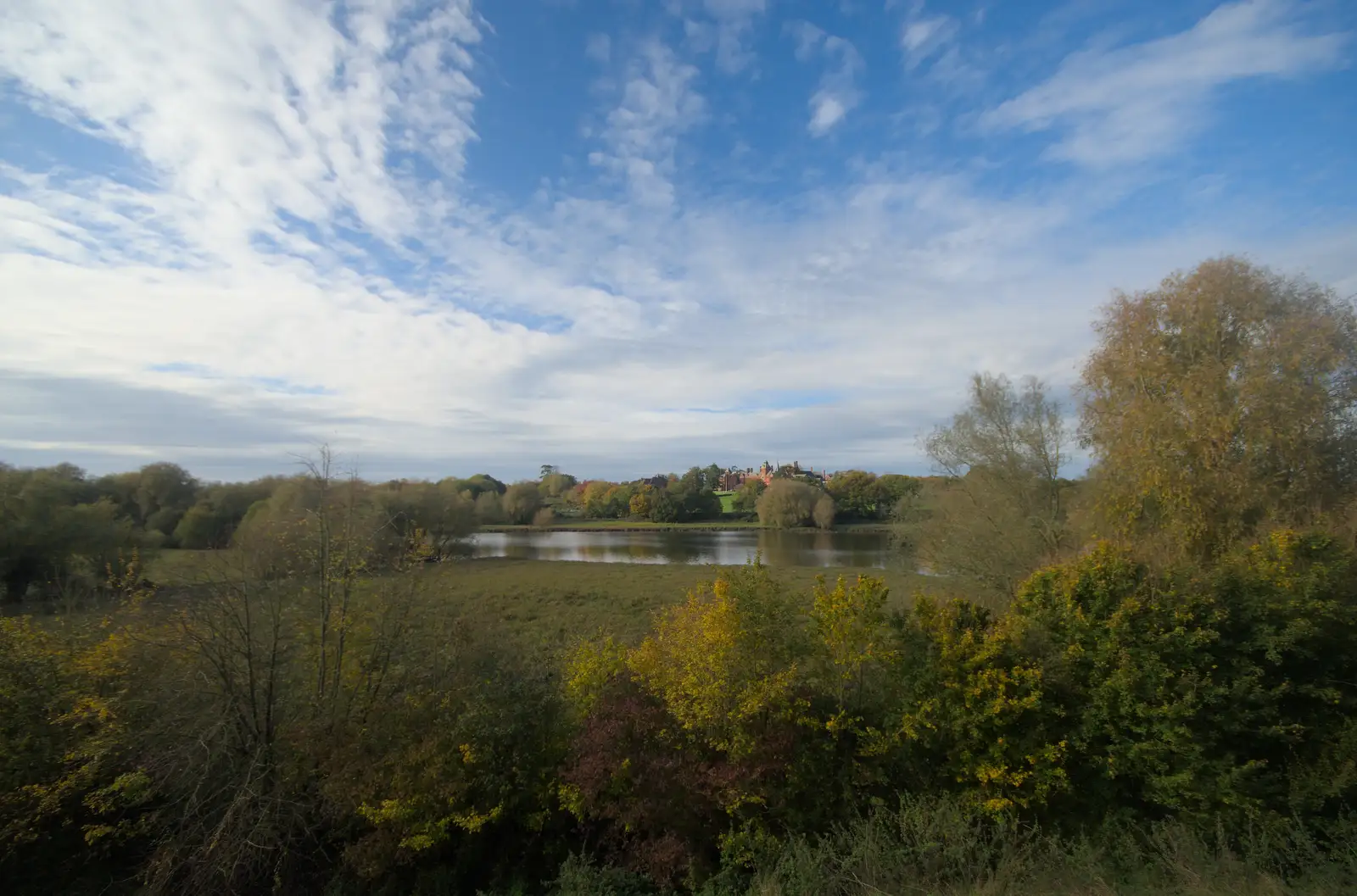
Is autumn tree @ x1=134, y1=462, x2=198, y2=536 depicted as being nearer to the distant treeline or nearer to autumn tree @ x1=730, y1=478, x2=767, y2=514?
the distant treeline

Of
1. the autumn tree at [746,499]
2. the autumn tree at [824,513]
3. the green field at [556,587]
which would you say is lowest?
the green field at [556,587]

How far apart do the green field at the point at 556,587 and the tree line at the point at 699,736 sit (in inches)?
33.9

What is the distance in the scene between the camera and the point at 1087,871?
5742 mm

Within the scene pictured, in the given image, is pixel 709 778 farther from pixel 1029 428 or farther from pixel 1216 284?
pixel 1029 428

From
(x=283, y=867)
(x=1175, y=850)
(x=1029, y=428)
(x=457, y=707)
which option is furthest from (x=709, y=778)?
(x=1029, y=428)

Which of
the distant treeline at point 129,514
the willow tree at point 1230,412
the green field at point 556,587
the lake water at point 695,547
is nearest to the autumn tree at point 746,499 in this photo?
the lake water at point 695,547

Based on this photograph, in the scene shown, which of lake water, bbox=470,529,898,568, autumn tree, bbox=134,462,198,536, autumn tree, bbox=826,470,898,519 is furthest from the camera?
autumn tree, bbox=826,470,898,519

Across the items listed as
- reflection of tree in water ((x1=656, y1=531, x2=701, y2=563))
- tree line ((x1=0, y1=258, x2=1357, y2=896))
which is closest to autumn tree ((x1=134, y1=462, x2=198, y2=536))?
tree line ((x1=0, y1=258, x2=1357, y2=896))

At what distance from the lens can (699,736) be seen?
23.8ft

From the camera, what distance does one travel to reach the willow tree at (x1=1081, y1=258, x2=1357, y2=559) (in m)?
9.47

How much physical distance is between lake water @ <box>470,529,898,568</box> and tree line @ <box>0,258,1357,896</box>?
2477cm

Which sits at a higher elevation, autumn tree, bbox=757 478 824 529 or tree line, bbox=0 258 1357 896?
autumn tree, bbox=757 478 824 529

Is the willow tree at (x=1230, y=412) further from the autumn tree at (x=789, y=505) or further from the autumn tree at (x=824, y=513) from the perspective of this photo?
the autumn tree at (x=789, y=505)

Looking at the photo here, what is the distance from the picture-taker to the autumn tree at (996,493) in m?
15.1
